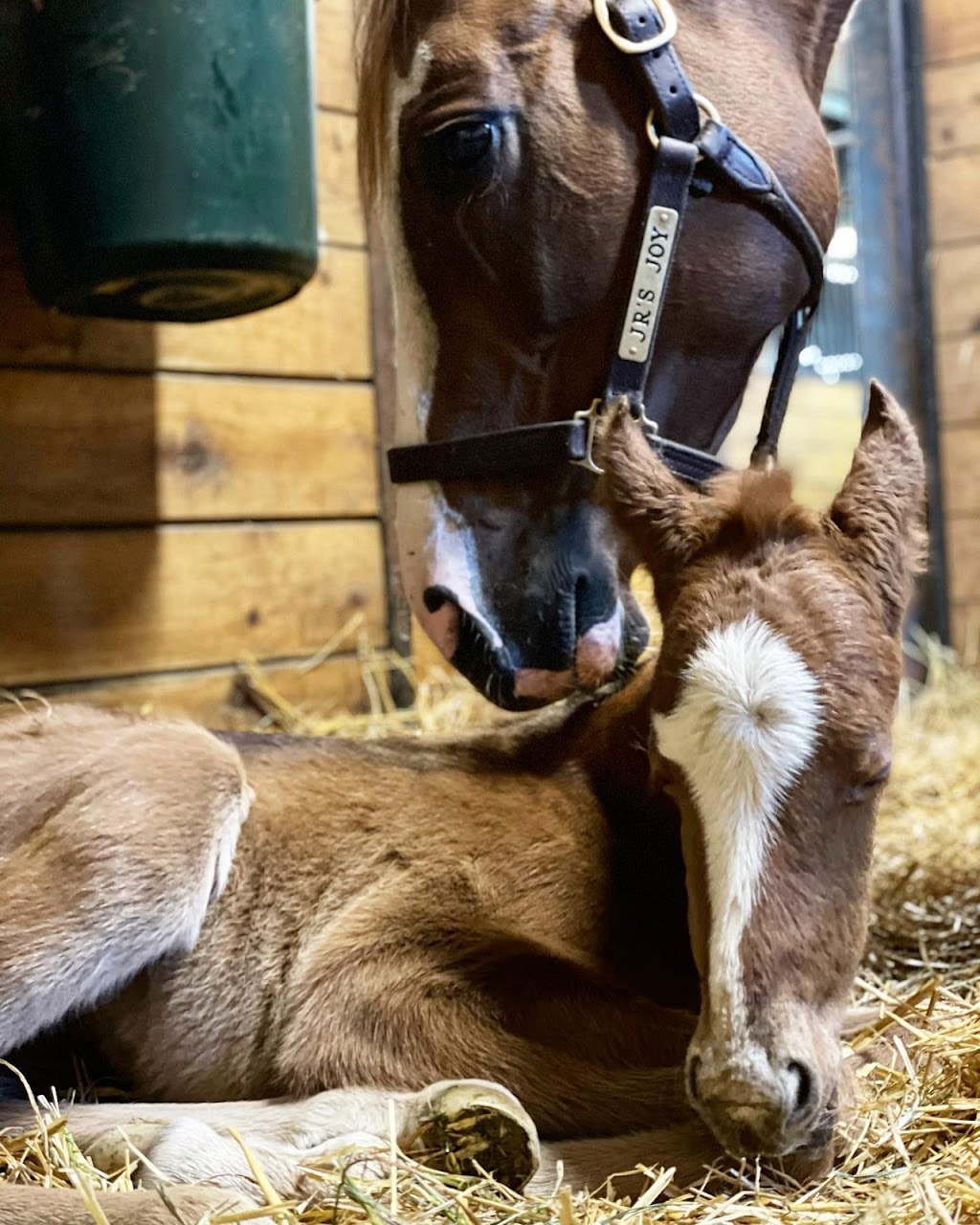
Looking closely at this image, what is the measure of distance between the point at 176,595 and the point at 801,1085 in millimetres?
2150

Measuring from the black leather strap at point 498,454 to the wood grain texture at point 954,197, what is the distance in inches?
143

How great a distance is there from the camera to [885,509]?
1.58 meters

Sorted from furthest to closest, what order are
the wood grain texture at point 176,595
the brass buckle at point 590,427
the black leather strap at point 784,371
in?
1. the wood grain texture at point 176,595
2. the black leather strap at point 784,371
3. the brass buckle at point 590,427

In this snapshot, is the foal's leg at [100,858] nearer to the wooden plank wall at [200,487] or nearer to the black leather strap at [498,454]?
the black leather strap at [498,454]

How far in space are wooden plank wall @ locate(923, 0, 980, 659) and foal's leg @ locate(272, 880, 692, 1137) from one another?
3.65 meters

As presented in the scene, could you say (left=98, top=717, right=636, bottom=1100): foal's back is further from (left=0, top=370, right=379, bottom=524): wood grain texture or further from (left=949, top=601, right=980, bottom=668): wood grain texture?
(left=949, top=601, right=980, bottom=668): wood grain texture

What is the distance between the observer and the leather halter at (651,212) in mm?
1970

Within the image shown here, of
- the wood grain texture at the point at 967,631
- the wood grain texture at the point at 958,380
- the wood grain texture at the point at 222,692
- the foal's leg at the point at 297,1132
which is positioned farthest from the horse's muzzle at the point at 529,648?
the wood grain texture at the point at 958,380

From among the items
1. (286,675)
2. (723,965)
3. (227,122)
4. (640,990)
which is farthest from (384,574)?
(723,965)

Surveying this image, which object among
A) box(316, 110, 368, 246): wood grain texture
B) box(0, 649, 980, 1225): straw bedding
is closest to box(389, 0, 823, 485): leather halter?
box(0, 649, 980, 1225): straw bedding

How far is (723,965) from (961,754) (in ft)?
8.45

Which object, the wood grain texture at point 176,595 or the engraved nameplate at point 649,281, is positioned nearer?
the engraved nameplate at point 649,281

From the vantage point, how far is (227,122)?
8.09 feet

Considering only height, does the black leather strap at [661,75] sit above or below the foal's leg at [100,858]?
above
